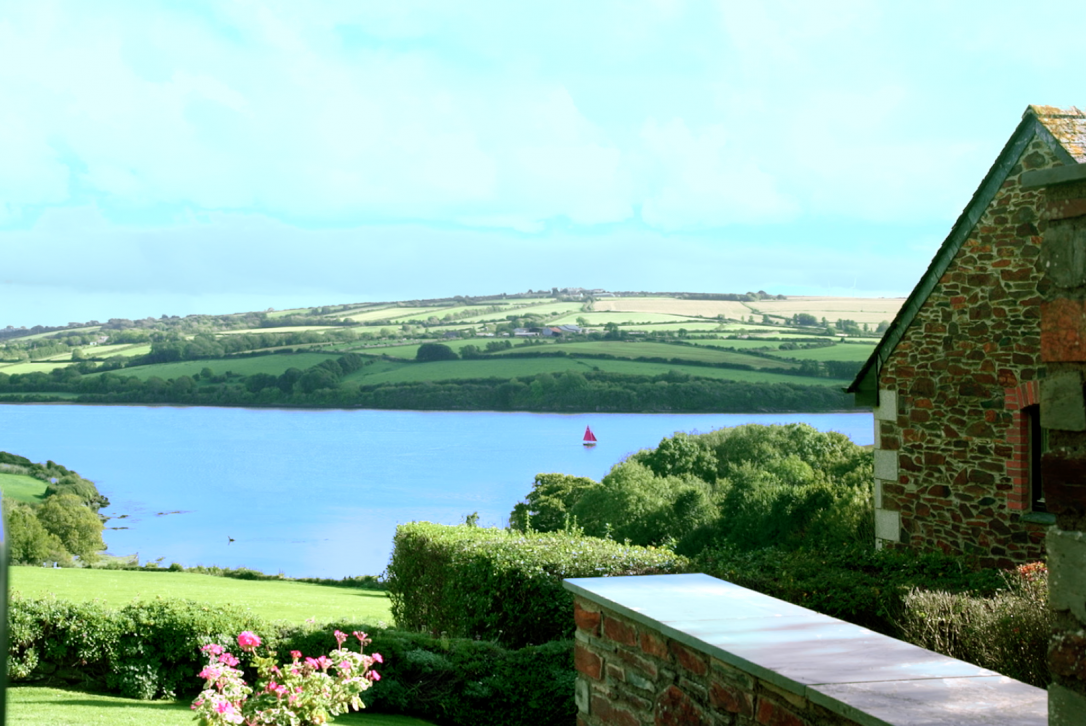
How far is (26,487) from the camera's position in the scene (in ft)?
185

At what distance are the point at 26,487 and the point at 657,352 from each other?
4306 centimetres

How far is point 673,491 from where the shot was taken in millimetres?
33219

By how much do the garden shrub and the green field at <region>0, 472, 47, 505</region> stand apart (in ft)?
172

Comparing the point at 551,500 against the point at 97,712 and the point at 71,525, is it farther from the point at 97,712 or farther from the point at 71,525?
the point at 97,712

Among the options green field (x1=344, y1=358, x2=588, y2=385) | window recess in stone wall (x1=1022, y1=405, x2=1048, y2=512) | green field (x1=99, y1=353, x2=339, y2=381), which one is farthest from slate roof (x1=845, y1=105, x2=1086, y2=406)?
green field (x1=99, y1=353, x2=339, y2=381)

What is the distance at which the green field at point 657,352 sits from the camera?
6103 centimetres

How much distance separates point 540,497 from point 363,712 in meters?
→ 31.6

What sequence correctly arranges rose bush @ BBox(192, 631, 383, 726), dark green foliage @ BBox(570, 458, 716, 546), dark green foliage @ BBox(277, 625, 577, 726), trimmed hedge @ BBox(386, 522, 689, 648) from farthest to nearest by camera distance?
dark green foliage @ BBox(570, 458, 716, 546) → trimmed hedge @ BBox(386, 522, 689, 648) → dark green foliage @ BBox(277, 625, 577, 726) → rose bush @ BBox(192, 631, 383, 726)

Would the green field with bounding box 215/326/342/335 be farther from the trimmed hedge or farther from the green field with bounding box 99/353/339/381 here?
the trimmed hedge

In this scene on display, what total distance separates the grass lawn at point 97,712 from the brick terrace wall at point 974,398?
Answer: 6647 mm

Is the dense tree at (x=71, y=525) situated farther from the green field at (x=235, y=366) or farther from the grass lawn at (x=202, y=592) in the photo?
the green field at (x=235, y=366)

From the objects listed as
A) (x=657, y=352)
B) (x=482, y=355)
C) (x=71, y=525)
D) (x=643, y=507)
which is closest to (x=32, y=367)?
(x=482, y=355)

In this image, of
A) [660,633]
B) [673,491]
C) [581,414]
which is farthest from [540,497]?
[660,633]

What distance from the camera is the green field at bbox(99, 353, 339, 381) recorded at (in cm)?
8038
